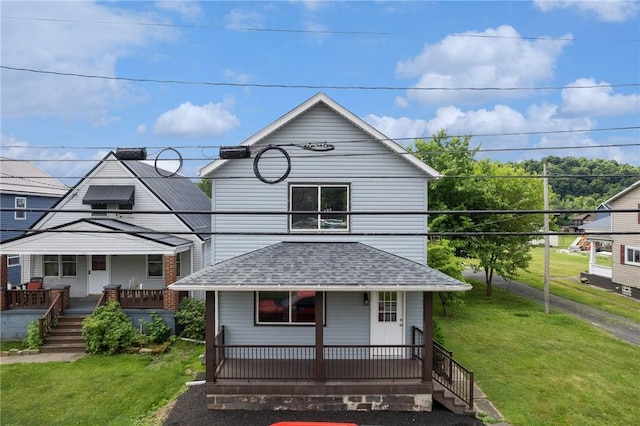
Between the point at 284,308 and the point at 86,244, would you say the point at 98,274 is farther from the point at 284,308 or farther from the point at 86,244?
the point at 284,308

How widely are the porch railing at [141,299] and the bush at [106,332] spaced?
30.4 inches

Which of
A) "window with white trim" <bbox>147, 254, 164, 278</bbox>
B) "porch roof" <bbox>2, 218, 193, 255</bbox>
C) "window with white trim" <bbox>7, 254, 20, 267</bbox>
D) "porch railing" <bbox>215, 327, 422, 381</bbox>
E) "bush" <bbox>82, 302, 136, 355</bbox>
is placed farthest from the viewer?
"window with white trim" <bbox>7, 254, 20, 267</bbox>

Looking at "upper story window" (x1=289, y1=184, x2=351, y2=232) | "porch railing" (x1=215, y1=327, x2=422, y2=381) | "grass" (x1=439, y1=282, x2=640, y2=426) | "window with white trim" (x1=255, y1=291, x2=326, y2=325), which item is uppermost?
"upper story window" (x1=289, y1=184, x2=351, y2=232)

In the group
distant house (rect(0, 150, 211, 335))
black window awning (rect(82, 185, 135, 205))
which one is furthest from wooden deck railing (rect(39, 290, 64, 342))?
black window awning (rect(82, 185, 135, 205))

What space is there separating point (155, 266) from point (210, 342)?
926cm

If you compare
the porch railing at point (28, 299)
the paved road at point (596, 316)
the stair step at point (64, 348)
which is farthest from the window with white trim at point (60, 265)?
the paved road at point (596, 316)

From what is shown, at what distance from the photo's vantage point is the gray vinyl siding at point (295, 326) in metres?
11.0

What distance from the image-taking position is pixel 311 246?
11.6m

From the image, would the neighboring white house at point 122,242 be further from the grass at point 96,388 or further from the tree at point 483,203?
the tree at point 483,203

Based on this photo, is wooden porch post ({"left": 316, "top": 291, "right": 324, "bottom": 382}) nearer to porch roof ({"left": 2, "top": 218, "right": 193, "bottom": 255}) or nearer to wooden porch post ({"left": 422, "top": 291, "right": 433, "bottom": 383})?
wooden porch post ({"left": 422, "top": 291, "right": 433, "bottom": 383})

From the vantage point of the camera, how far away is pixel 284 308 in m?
11.1

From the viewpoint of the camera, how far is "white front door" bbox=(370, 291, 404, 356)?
432 inches

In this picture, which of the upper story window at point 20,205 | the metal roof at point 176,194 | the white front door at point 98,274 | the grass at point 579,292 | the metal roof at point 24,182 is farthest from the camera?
the upper story window at point 20,205

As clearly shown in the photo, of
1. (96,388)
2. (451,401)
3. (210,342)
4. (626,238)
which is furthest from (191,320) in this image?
(626,238)
